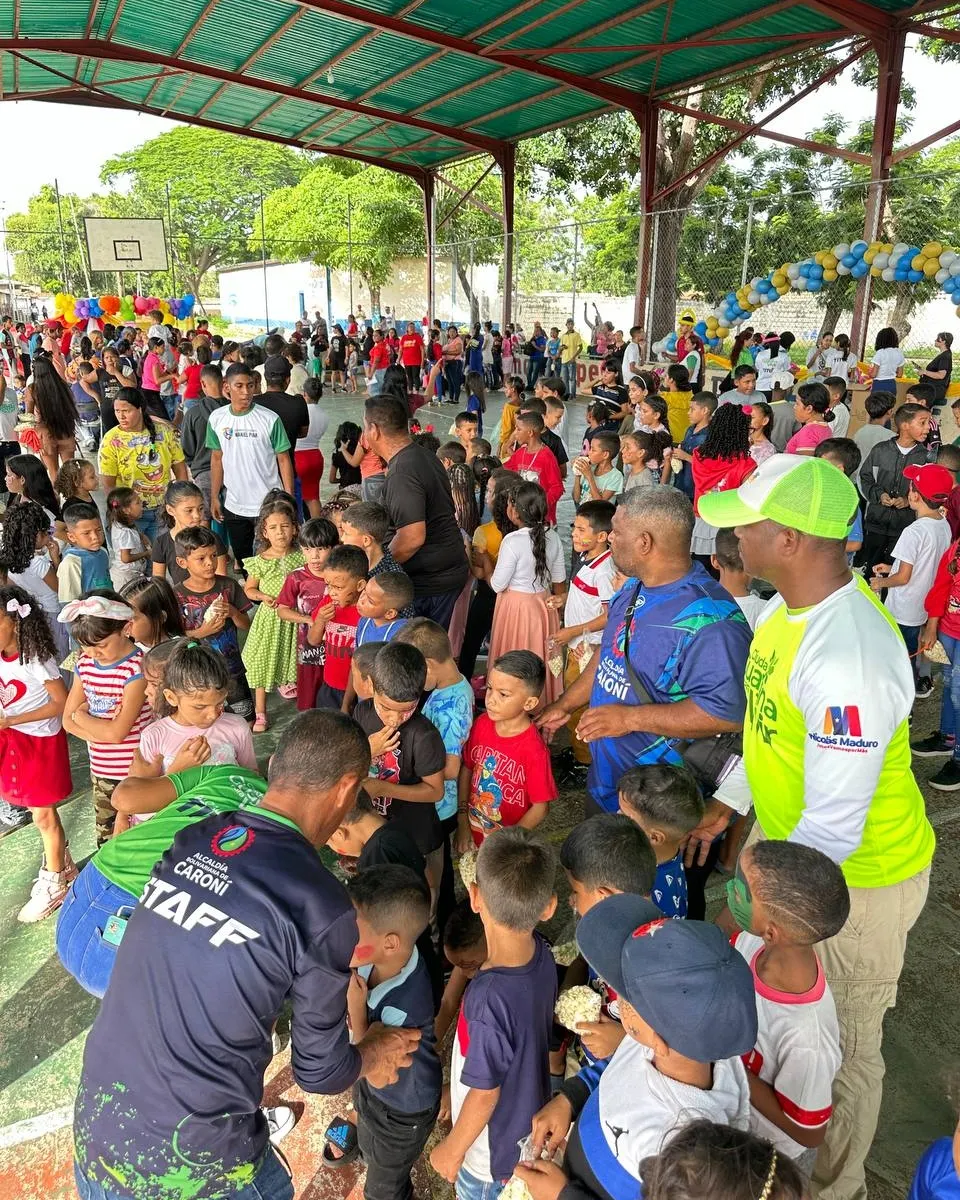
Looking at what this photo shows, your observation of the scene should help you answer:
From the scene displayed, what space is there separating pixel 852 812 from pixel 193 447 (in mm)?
5789

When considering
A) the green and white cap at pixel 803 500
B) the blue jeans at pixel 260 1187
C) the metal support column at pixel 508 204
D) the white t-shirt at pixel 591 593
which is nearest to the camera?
A: the blue jeans at pixel 260 1187

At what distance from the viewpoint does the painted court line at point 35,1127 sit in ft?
7.95

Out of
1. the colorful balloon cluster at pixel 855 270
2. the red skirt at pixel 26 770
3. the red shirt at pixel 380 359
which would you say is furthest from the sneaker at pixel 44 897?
the red shirt at pixel 380 359

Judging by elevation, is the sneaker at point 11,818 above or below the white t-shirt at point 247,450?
below

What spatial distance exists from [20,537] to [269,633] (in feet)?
4.47

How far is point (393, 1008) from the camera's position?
2033 millimetres

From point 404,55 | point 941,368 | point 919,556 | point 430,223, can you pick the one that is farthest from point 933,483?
point 430,223

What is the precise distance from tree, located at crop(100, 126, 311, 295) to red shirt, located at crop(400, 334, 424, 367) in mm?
26915

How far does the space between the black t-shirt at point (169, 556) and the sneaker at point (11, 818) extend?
132cm

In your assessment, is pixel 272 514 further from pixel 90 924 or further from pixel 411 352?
pixel 411 352

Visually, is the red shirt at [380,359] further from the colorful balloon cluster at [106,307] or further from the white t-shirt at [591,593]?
the white t-shirt at [591,593]

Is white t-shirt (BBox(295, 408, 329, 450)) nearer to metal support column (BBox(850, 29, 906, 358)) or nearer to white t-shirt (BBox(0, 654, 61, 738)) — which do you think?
white t-shirt (BBox(0, 654, 61, 738))

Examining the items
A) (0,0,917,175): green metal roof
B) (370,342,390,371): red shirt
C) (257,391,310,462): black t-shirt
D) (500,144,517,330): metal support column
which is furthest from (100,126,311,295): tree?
(257,391,310,462): black t-shirt

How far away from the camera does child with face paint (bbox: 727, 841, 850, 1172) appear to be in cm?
170
